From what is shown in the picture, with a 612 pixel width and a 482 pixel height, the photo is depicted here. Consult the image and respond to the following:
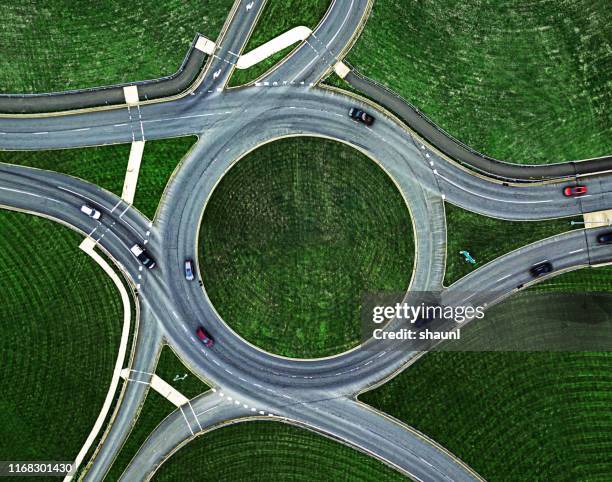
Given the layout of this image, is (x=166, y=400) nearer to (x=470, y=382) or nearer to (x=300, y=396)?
(x=300, y=396)

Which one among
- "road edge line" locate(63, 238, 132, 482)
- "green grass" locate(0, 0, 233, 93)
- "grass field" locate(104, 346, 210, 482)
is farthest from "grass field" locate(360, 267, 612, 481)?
"green grass" locate(0, 0, 233, 93)

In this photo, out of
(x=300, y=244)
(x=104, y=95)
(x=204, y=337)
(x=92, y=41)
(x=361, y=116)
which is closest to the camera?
(x=204, y=337)

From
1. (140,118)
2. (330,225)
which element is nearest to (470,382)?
(330,225)

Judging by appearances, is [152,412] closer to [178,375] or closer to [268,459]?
[178,375]

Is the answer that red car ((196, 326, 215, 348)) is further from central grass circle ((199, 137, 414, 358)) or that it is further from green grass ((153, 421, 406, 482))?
green grass ((153, 421, 406, 482))

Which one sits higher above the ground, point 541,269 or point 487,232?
point 487,232

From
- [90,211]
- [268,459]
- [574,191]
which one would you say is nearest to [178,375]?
[268,459]

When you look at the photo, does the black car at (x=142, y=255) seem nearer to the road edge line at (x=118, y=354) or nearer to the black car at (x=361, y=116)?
the road edge line at (x=118, y=354)
